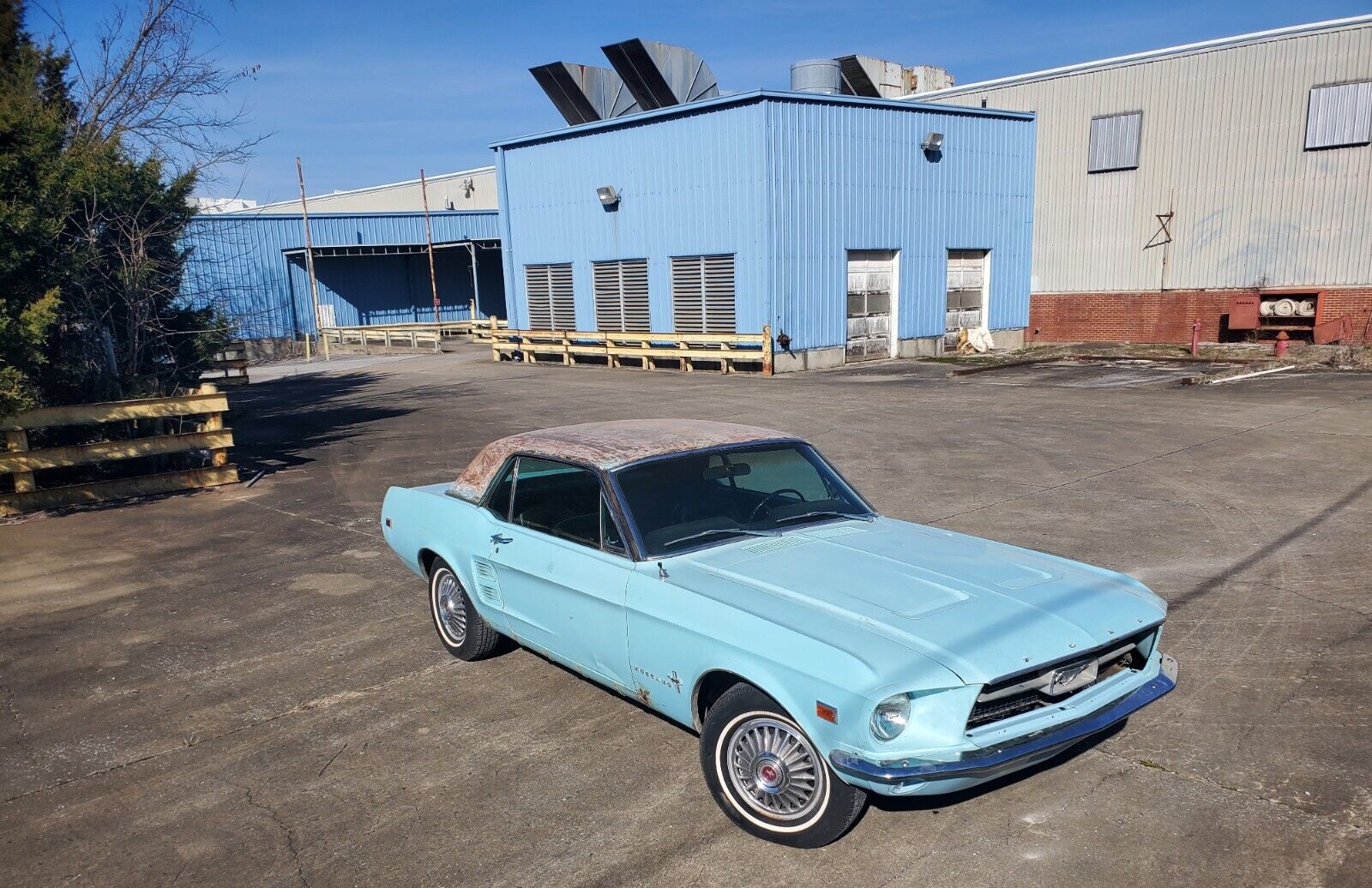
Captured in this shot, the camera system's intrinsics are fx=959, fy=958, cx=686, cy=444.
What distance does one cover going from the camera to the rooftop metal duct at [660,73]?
2648 cm

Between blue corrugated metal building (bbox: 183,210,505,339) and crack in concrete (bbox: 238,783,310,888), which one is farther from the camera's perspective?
blue corrugated metal building (bbox: 183,210,505,339)

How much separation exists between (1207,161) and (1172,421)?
53.5ft

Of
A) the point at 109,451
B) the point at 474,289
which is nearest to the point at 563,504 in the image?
the point at 109,451

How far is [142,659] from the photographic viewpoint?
20.0 ft

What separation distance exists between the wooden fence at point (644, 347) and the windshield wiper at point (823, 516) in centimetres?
1718

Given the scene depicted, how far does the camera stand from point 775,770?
3768mm

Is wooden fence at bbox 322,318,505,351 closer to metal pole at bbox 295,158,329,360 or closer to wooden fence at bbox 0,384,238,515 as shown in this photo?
metal pole at bbox 295,158,329,360

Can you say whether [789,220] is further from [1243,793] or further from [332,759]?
[1243,793]

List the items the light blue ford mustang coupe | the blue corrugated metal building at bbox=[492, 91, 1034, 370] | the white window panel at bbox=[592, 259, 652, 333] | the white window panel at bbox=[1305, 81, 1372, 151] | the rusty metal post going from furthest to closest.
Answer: the white window panel at bbox=[592, 259, 652, 333], the white window panel at bbox=[1305, 81, 1372, 151], the blue corrugated metal building at bbox=[492, 91, 1034, 370], the rusty metal post, the light blue ford mustang coupe

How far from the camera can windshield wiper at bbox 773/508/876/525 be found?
199 inches

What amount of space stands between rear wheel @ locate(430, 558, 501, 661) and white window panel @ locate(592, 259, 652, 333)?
20402 millimetres

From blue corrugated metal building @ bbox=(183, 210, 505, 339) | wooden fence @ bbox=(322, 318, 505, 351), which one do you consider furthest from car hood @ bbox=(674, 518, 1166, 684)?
blue corrugated metal building @ bbox=(183, 210, 505, 339)

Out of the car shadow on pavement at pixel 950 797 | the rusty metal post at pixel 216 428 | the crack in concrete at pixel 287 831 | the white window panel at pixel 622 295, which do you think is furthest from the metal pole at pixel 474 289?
the car shadow on pavement at pixel 950 797

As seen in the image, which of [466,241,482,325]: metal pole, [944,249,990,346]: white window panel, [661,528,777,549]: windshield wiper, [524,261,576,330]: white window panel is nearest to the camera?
[661,528,777,549]: windshield wiper
